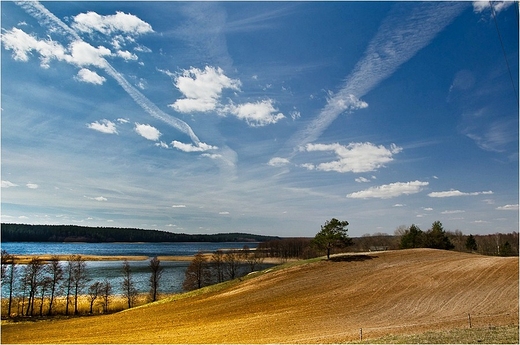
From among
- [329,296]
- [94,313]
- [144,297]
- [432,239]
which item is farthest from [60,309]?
[432,239]

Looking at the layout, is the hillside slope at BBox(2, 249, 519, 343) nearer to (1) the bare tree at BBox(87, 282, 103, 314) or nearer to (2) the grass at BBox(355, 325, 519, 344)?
(2) the grass at BBox(355, 325, 519, 344)

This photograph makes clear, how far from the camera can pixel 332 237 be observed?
5741cm

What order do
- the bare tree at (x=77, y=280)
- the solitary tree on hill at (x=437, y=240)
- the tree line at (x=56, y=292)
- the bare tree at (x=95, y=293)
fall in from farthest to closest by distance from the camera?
the solitary tree on hill at (x=437, y=240)
the bare tree at (x=77, y=280)
the bare tree at (x=95, y=293)
the tree line at (x=56, y=292)

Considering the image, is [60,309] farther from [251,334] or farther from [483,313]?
[483,313]

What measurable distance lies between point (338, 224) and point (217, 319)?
3096 centimetres

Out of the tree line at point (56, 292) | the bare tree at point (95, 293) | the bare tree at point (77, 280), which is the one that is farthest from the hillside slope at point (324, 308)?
the bare tree at point (77, 280)

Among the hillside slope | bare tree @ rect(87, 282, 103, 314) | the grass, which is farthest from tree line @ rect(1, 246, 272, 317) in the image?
the grass

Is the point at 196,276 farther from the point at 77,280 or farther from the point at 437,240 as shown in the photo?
the point at 437,240

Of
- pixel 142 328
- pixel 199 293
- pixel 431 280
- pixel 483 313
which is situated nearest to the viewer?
pixel 483 313

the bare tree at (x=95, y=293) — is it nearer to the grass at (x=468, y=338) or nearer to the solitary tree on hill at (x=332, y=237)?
the solitary tree on hill at (x=332, y=237)

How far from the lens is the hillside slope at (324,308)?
26.5 m

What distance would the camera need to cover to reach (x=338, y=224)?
58.8m

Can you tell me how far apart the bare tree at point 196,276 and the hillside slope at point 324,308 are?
82.2ft

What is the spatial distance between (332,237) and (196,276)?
32.5 m
